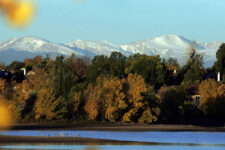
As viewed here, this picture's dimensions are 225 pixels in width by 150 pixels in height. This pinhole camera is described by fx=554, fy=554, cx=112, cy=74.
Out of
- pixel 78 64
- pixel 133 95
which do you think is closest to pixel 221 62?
pixel 78 64

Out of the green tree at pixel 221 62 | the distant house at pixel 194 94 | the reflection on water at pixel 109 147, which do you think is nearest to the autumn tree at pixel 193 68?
the green tree at pixel 221 62

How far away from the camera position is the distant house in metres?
118

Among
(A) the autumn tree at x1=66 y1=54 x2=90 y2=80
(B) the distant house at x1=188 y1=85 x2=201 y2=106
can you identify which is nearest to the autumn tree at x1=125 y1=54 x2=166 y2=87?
(B) the distant house at x1=188 y1=85 x2=201 y2=106

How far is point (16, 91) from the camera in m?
90.1

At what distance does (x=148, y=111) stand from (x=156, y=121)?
9.95ft

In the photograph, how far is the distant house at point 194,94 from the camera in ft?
387

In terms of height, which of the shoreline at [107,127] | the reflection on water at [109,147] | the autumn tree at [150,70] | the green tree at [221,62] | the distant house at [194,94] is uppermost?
the green tree at [221,62]

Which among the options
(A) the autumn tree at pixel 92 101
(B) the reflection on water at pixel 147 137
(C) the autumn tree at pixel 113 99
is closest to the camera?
(B) the reflection on water at pixel 147 137

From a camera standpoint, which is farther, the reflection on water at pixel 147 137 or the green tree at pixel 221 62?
the green tree at pixel 221 62

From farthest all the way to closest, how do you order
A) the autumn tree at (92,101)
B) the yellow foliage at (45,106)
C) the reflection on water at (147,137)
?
the autumn tree at (92,101), the yellow foliage at (45,106), the reflection on water at (147,137)

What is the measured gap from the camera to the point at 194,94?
12306cm

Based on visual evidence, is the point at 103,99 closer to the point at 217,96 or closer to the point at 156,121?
the point at 156,121

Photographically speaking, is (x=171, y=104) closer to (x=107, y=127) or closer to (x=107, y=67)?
(x=107, y=127)

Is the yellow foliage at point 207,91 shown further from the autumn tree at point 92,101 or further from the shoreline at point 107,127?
the shoreline at point 107,127
